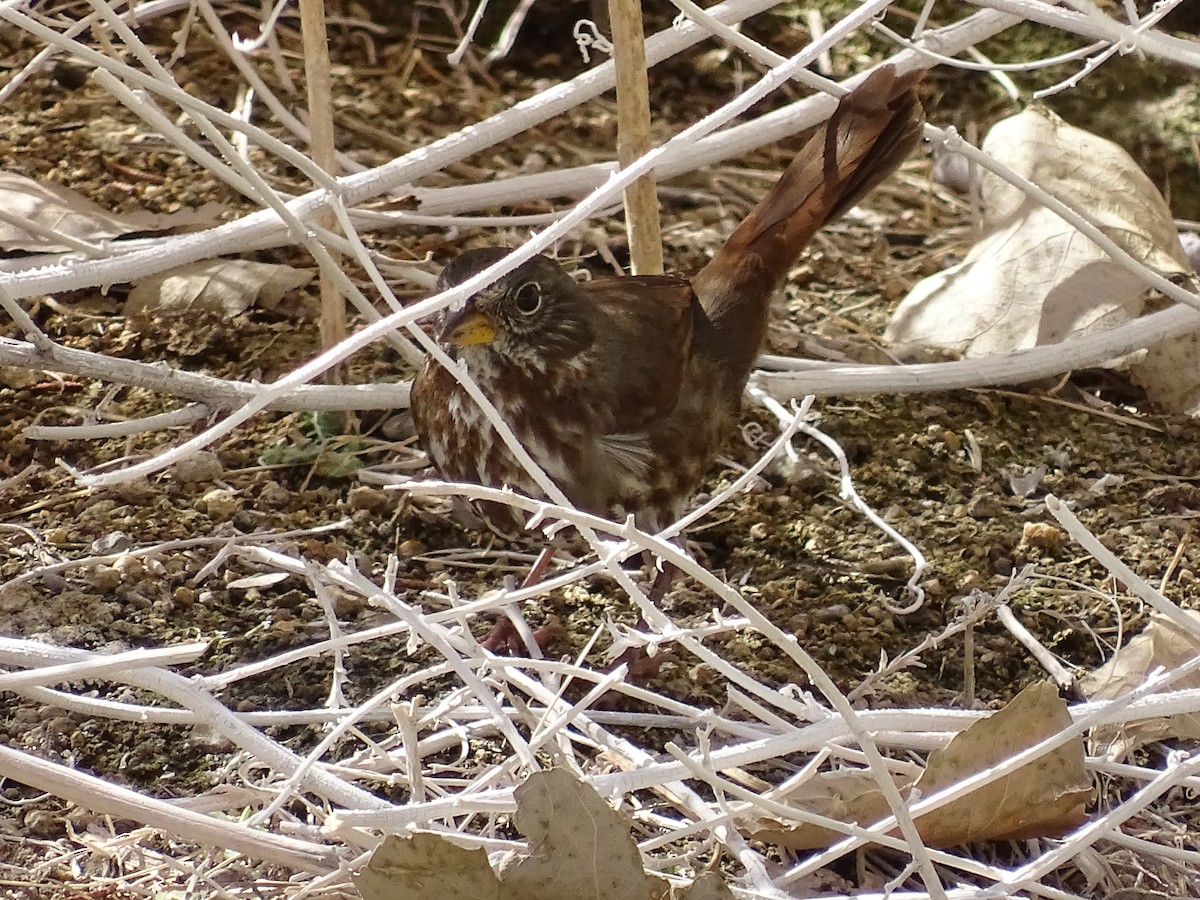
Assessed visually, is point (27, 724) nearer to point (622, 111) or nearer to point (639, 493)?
point (639, 493)

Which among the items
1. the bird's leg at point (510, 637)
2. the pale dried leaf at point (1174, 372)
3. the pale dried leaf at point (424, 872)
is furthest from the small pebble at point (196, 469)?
the pale dried leaf at point (1174, 372)

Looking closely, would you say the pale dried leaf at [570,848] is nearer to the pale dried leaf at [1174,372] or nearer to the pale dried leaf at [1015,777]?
the pale dried leaf at [1015,777]

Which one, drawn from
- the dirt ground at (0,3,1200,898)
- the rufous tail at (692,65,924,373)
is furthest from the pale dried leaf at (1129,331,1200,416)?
the rufous tail at (692,65,924,373)

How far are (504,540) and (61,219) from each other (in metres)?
1.30

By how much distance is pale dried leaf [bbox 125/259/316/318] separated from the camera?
3.22m

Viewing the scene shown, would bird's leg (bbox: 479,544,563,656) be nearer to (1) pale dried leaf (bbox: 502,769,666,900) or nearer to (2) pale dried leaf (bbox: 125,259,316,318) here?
(1) pale dried leaf (bbox: 502,769,666,900)

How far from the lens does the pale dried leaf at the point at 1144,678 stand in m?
2.22

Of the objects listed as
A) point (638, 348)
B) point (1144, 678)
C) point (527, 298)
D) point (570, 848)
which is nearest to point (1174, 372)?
point (1144, 678)

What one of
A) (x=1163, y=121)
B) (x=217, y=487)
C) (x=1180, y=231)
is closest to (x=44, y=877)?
(x=217, y=487)

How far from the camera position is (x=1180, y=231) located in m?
3.87

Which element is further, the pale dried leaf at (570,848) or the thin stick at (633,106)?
the thin stick at (633,106)

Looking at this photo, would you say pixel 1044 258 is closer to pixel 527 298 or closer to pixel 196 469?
pixel 527 298

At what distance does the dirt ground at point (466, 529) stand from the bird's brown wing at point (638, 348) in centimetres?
35

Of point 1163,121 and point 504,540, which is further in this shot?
point 1163,121
